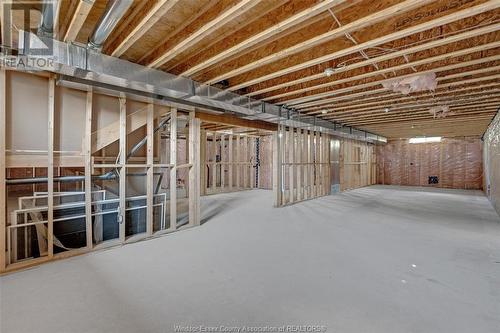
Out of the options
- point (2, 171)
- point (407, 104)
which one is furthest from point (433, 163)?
point (2, 171)

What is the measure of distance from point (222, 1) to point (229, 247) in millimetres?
2759

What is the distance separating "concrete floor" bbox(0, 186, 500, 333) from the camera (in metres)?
1.79

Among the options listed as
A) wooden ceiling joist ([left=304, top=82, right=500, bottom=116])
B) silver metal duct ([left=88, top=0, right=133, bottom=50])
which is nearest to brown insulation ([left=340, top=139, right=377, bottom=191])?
wooden ceiling joist ([left=304, top=82, right=500, bottom=116])

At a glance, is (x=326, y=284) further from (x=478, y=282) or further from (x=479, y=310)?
(x=478, y=282)

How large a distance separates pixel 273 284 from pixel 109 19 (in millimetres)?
2669

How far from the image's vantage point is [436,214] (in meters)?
5.33

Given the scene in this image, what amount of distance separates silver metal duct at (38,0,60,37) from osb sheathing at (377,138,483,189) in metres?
13.1

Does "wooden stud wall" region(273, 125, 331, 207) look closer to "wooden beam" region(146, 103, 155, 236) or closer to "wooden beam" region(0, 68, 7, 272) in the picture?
"wooden beam" region(146, 103, 155, 236)

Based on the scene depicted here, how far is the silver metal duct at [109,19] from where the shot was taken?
1.80m

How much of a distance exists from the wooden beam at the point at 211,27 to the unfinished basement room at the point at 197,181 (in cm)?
1

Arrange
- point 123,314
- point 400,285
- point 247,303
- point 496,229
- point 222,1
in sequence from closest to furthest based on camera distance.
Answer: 1. point 123,314
2. point 247,303
3. point 222,1
4. point 400,285
5. point 496,229

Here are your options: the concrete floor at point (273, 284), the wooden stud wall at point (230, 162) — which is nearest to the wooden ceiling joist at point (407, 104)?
the concrete floor at point (273, 284)

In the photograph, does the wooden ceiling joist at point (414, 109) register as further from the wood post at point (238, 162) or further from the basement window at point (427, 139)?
the basement window at point (427, 139)

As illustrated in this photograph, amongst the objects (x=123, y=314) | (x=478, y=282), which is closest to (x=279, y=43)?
(x=123, y=314)
